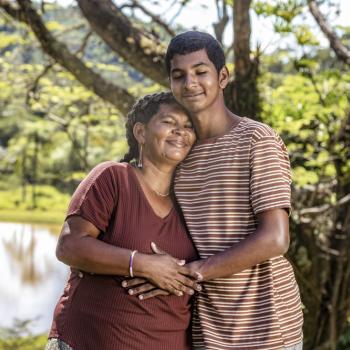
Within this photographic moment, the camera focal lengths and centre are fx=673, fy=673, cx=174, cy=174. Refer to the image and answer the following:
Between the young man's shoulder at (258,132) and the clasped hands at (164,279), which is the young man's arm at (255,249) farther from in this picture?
the young man's shoulder at (258,132)

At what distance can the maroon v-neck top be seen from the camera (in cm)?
213

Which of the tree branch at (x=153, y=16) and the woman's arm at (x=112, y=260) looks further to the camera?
the tree branch at (x=153, y=16)

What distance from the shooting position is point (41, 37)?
490 centimetres

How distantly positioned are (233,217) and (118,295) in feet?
1.47

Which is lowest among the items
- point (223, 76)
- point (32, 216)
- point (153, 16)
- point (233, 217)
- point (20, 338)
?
point (32, 216)

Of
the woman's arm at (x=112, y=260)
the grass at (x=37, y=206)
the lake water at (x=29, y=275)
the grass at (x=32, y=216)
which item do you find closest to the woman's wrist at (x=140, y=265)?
the woman's arm at (x=112, y=260)

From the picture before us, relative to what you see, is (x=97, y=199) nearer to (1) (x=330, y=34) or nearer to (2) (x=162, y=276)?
(2) (x=162, y=276)

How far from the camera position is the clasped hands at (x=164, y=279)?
6.98 ft

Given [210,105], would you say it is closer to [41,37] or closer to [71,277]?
[71,277]

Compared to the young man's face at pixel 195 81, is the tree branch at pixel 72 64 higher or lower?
higher

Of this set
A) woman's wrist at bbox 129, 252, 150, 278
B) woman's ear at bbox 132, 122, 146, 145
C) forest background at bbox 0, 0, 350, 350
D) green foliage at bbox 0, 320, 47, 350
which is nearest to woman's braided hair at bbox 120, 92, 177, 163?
woman's ear at bbox 132, 122, 146, 145

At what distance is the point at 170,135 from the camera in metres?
2.35

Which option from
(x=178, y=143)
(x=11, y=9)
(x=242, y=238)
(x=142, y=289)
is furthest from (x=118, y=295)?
(x=11, y=9)

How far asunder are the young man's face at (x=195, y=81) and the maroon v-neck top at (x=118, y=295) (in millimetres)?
333
